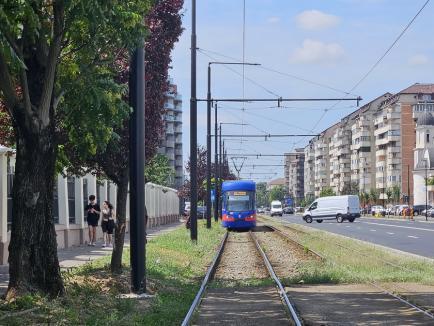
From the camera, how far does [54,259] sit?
11219 mm

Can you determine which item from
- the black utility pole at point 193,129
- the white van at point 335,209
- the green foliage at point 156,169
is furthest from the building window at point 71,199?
the white van at point 335,209

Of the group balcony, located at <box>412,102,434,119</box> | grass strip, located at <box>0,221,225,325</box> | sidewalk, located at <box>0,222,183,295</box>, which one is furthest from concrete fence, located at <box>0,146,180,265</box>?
balcony, located at <box>412,102,434,119</box>

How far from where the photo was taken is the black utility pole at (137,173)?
13.3 metres

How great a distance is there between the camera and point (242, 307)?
12.2 meters

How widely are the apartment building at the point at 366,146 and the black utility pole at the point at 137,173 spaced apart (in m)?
150

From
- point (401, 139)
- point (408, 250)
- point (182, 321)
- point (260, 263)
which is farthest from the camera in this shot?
point (401, 139)

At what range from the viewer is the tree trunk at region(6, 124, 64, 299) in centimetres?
1076

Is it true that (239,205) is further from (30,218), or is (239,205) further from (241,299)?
(30,218)

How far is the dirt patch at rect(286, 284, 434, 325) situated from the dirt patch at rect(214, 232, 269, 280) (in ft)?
11.6

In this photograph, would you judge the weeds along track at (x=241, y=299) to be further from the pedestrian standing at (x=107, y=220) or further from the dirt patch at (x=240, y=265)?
the pedestrian standing at (x=107, y=220)

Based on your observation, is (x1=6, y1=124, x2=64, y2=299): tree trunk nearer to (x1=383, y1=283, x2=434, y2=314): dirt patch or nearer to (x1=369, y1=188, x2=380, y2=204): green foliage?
(x1=383, y1=283, x2=434, y2=314): dirt patch

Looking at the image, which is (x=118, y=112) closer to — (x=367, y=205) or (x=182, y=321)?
(x=182, y=321)

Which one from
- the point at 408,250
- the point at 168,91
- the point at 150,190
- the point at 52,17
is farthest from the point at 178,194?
the point at 52,17

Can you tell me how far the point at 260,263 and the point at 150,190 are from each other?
2843 centimetres
